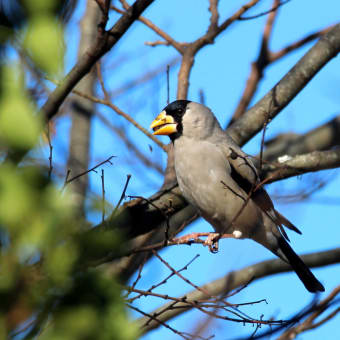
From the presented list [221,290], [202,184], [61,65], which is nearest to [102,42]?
[202,184]

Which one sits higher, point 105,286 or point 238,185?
point 238,185

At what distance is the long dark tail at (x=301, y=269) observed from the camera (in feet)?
17.4

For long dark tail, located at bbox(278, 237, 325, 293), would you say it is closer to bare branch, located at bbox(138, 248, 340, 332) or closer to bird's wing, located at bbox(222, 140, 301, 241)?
bare branch, located at bbox(138, 248, 340, 332)

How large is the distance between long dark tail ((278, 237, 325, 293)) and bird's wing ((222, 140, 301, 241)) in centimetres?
30

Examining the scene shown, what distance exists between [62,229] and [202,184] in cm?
393

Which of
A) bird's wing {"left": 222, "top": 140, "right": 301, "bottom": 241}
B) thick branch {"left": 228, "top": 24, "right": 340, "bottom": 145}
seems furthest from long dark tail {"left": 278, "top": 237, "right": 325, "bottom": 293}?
thick branch {"left": 228, "top": 24, "right": 340, "bottom": 145}

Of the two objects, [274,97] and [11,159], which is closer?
[11,159]

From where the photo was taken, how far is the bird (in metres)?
4.83

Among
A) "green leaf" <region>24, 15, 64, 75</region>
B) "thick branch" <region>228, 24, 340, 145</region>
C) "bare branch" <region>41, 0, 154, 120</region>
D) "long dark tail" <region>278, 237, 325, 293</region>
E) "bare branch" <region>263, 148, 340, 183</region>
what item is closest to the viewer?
"green leaf" <region>24, 15, 64, 75</region>

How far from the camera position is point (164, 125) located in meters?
5.59

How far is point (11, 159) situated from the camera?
93 centimetres

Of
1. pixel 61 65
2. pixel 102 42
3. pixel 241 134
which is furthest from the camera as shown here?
pixel 241 134

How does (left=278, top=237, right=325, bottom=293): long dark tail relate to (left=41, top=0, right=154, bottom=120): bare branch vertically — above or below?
below

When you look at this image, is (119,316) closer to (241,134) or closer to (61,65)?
(61,65)
